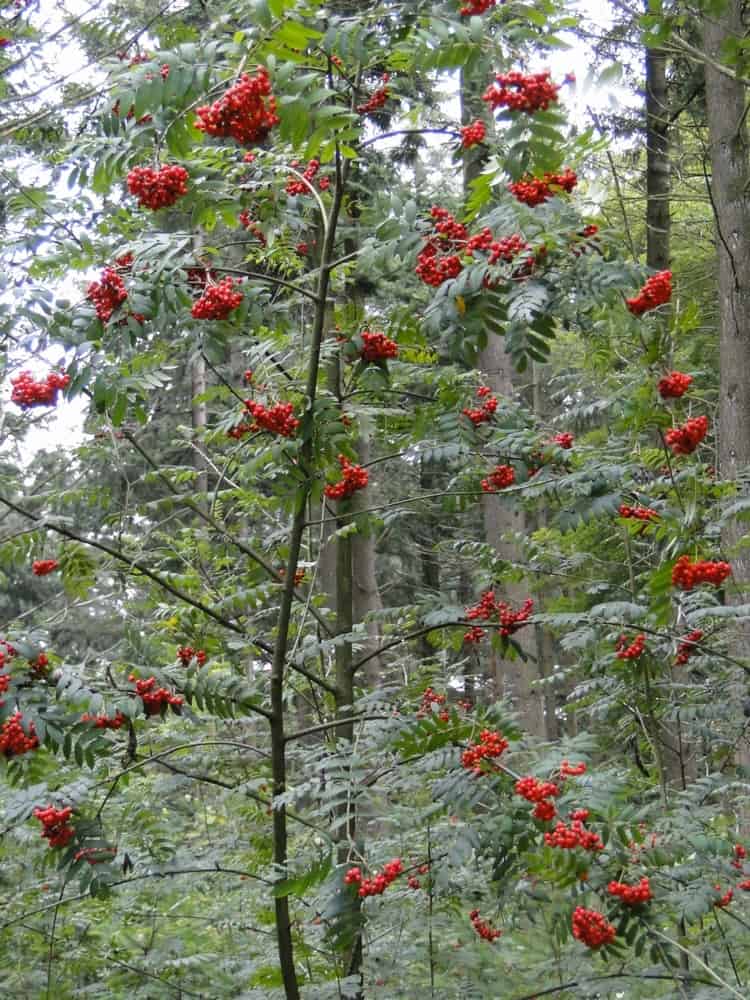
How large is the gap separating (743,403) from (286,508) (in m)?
4.17

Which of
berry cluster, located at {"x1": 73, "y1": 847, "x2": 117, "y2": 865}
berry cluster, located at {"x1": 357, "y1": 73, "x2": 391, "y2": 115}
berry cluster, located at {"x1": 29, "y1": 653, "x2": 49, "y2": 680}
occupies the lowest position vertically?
berry cluster, located at {"x1": 73, "y1": 847, "x2": 117, "y2": 865}

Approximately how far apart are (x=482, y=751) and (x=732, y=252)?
5.01 meters

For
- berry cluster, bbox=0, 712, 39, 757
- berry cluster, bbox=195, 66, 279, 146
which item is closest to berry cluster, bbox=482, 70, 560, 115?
berry cluster, bbox=195, 66, 279, 146

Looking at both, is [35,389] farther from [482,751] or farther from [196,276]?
[482,751]

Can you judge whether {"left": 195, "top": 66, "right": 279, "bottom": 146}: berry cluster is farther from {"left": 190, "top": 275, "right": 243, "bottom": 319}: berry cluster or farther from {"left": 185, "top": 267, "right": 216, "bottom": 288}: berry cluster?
{"left": 185, "top": 267, "right": 216, "bottom": 288}: berry cluster

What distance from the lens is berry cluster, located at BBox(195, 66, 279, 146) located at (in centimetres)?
262

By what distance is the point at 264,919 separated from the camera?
15.1 ft

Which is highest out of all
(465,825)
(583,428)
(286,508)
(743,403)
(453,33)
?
(583,428)

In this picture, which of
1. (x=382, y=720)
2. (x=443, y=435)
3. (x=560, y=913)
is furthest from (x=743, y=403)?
(x=560, y=913)

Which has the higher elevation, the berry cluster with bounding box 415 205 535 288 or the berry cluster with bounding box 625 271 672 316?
the berry cluster with bounding box 415 205 535 288

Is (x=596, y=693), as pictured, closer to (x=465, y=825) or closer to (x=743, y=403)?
(x=743, y=403)

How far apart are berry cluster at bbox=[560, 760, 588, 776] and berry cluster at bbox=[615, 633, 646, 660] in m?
1.42

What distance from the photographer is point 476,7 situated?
98.7 inches

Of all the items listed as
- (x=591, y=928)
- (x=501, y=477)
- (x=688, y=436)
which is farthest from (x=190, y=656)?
(x=688, y=436)
